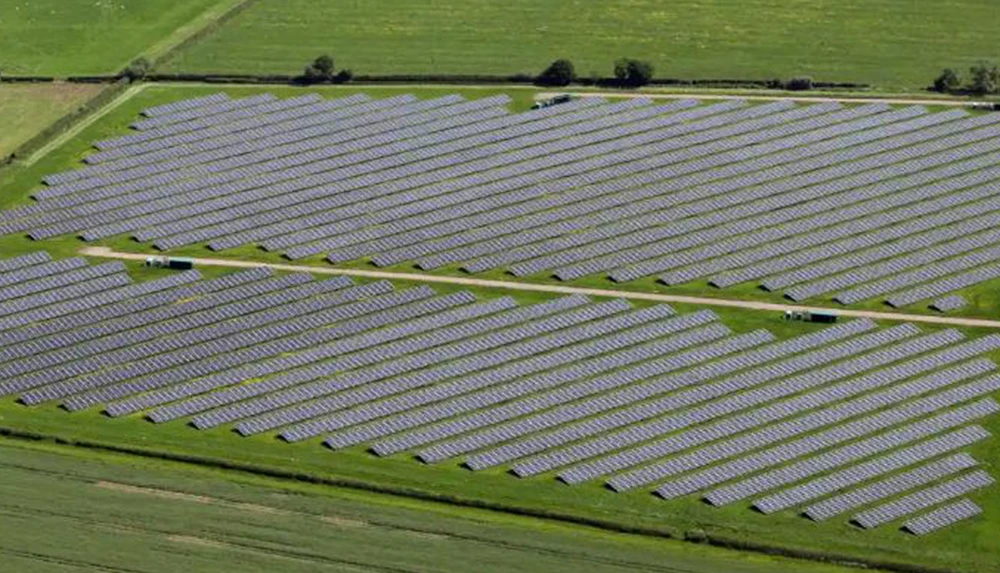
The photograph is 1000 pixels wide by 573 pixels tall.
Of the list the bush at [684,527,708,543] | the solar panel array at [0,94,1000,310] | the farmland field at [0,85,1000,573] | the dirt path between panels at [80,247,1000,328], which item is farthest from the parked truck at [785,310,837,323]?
the bush at [684,527,708,543]

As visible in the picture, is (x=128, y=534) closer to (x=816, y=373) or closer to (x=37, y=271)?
(x=37, y=271)

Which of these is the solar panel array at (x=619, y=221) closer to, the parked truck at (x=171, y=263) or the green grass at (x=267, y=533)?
the parked truck at (x=171, y=263)

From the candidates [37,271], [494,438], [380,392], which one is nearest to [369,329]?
[380,392]

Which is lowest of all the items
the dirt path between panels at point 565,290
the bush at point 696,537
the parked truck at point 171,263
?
the bush at point 696,537

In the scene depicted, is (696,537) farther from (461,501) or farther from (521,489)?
(461,501)

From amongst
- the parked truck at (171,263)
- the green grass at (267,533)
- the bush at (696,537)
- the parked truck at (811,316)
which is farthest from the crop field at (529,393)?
the green grass at (267,533)

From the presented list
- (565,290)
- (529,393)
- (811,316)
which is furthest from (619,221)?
(529,393)
